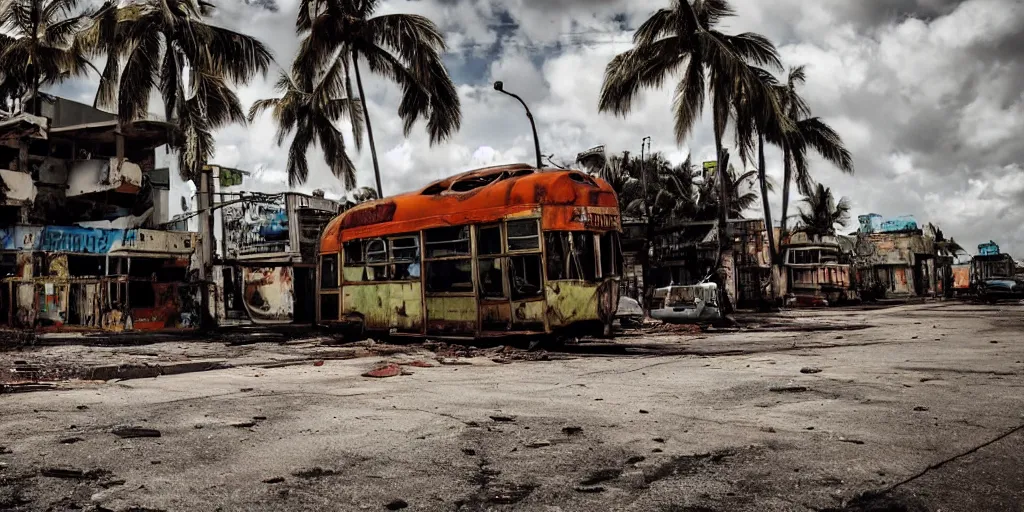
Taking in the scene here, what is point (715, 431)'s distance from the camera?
4520 mm

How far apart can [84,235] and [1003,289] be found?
129 ft

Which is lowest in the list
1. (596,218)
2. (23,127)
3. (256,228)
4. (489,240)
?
(489,240)

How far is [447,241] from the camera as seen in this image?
38.5 feet

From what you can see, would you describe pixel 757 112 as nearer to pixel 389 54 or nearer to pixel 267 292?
pixel 389 54

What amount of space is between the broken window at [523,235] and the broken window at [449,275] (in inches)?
34.6

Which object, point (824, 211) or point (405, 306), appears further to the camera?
point (824, 211)

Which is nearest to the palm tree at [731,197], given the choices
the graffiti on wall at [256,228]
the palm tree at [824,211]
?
the palm tree at [824,211]

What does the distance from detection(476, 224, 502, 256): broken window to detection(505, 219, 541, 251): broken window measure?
200mm

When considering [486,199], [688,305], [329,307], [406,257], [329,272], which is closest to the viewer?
[486,199]

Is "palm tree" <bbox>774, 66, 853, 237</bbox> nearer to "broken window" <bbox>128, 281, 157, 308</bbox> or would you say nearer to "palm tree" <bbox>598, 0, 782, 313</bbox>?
"palm tree" <bbox>598, 0, 782, 313</bbox>

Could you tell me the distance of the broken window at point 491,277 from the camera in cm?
1107

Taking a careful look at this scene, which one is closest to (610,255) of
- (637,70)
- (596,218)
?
(596,218)

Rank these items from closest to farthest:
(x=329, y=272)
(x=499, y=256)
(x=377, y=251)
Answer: (x=499, y=256) < (x=377, y=251) < (x=329, y=272)

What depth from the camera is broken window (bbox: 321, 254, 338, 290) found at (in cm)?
1441
